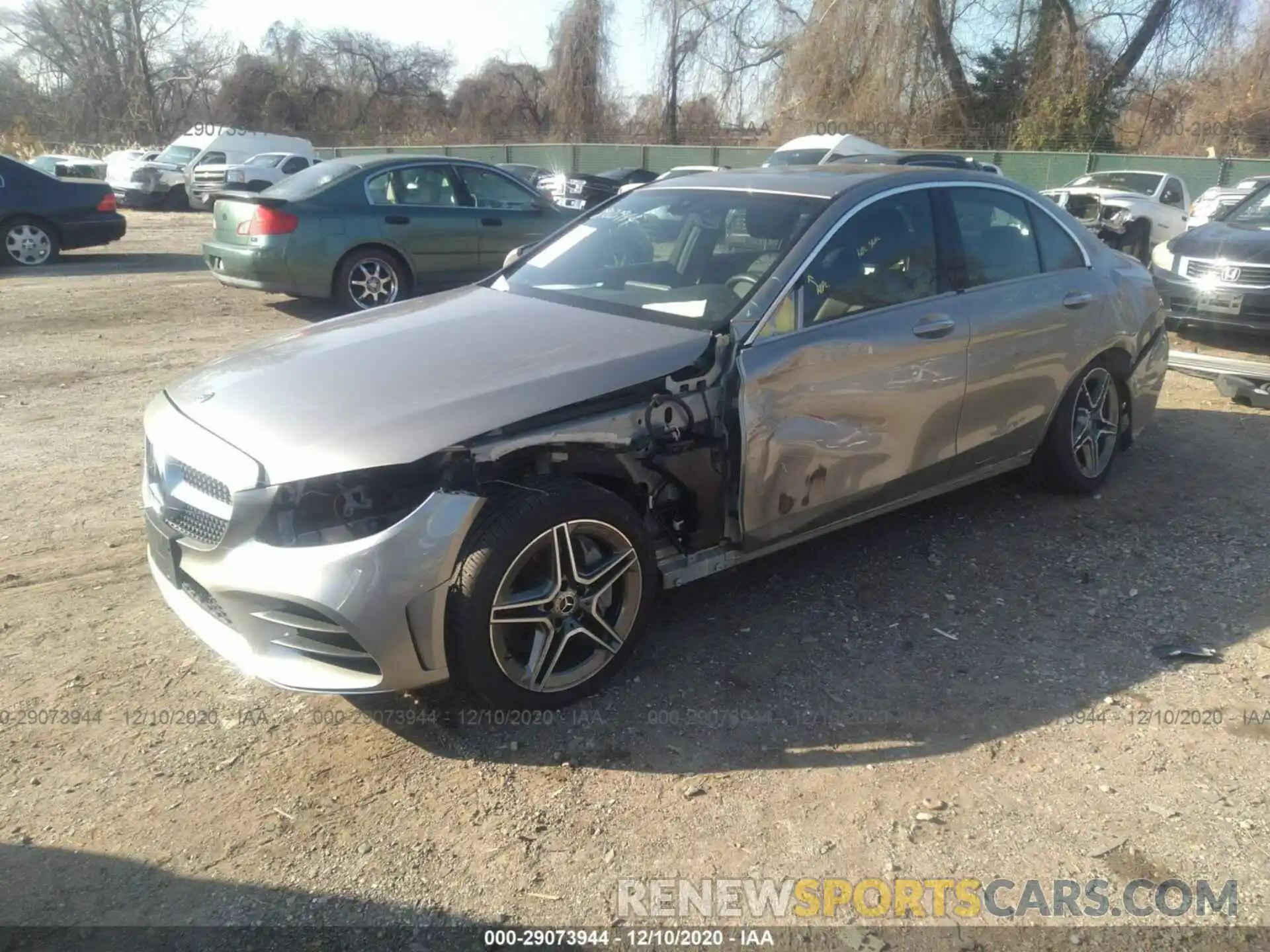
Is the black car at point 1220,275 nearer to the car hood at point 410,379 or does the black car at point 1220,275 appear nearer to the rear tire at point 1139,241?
the rear tire at point 1139,241

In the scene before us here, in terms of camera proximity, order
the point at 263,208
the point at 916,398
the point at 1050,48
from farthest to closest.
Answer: the point at 1050,48
the point at 263,208
the point at 916,398

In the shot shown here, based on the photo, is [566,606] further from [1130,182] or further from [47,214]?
[1130,182]

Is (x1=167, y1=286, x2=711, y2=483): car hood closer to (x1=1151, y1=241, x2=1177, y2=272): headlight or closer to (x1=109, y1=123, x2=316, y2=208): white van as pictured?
(x1=1151, y1=241, x2=1177, y2=272): headlight

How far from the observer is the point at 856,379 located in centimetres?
389

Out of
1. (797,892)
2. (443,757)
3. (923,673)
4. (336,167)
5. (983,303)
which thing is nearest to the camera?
(797,892)

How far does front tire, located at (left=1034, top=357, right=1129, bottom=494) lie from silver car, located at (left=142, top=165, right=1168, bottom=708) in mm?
26

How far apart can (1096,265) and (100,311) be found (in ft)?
30.1

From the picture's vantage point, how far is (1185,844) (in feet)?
9.16

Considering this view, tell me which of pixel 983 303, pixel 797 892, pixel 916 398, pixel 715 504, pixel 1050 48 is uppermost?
pixel 1050 48

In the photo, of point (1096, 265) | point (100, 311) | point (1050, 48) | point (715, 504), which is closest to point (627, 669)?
point (715, 504)

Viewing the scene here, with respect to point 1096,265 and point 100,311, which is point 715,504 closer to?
→ point 1096,265

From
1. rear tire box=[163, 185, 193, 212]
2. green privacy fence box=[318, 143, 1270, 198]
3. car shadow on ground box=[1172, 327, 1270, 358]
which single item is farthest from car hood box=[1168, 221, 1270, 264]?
rear tire box=[163, 185, 193, 212]

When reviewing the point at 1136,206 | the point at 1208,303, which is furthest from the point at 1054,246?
the point at 1136,206

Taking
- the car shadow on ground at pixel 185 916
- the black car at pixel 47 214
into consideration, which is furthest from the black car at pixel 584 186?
the car shadow on ground at pixel 185 916
